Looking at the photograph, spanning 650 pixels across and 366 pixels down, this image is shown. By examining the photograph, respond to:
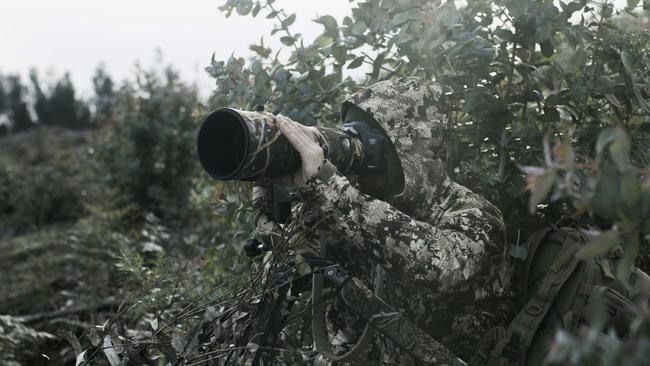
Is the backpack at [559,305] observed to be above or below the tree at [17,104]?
below

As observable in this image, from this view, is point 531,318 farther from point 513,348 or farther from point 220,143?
point 220,143

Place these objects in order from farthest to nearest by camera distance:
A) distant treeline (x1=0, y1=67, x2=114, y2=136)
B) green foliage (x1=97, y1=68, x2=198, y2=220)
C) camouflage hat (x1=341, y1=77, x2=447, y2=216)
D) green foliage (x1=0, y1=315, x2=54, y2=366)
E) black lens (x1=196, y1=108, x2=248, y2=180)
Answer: distant treeline (x1=0, y1=67, x2=114, y2=136), green foliage (x1=97, y1=68, x2=198, y2=220), green foliage (x1=0, y1=315, x2=54, y2=366), camouflage hat (x1=341, y1=77, x2=447, y2=216), black lens (x1=196, y1=108, x2=248, y2=180)

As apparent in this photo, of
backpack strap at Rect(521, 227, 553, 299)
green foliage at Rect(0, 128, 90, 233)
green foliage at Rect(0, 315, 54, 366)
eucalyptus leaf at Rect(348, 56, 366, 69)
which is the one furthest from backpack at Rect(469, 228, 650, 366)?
green foliage at Rect(0, 128, 90, 233)

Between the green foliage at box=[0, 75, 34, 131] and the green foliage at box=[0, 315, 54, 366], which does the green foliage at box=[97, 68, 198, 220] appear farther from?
the green foliage at box=[0, 75, 34, 131]

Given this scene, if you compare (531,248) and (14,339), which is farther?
(14,339)

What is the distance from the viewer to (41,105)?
68.9 ft

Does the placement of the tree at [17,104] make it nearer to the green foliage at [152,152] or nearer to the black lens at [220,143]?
the green foliage at [152,152]

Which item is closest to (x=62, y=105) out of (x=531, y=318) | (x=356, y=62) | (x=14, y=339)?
(x=14, y=339)

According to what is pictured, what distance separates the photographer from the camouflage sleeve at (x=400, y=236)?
81.0 inches

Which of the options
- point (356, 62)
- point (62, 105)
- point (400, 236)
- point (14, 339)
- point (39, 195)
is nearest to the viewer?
point (400, 236)

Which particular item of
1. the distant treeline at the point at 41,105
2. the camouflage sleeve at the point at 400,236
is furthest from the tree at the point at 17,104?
the camouflage sleeve at the point at 400,236

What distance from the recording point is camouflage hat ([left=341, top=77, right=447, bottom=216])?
92.6 inches

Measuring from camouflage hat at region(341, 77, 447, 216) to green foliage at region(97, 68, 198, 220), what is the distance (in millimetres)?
4666

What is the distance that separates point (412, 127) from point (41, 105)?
20.9m
